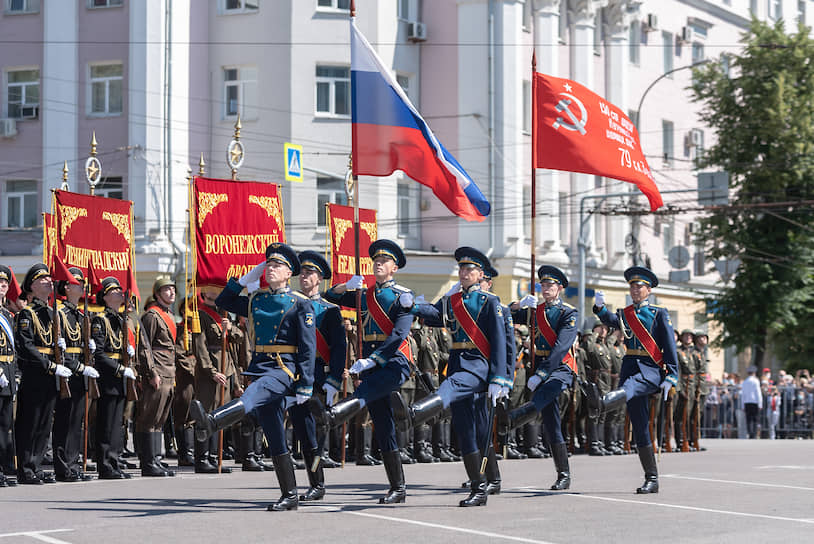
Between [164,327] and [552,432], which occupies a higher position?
[164,327]

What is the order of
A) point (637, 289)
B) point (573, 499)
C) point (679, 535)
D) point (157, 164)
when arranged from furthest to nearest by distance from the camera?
point (157, 164) < point (637, 289) < point (573, 499) < point (679, 535)

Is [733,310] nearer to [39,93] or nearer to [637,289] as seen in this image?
[39,93]

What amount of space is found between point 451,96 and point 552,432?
25.7 meters

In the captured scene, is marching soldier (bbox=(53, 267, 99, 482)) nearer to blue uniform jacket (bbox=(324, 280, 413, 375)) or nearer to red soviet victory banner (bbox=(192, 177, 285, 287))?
red soviet victory banner (bbox=(192, 177, 285, 287))

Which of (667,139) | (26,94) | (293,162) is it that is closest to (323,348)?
(293,162)

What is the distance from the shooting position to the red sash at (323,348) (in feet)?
38.8

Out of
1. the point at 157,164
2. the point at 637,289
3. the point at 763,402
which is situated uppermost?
the point at 157,164

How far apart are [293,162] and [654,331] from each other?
69.7 ft

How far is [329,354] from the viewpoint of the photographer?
1180 centimetres

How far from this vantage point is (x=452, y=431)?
18953 millimetres

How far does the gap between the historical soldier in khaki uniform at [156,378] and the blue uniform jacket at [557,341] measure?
3.87 m

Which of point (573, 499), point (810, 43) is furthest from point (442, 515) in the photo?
point (810, 43)

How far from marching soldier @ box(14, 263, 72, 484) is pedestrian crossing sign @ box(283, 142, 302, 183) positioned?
19516 millimetres

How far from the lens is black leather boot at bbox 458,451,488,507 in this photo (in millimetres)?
11375
